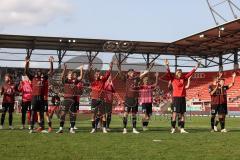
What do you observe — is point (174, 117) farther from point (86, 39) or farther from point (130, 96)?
point (86, 39)

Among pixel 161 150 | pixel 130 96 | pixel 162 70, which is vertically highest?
pixel 162 70

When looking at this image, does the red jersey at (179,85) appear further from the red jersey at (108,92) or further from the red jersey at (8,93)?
the red jersey at (8,93)

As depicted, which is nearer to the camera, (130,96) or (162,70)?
(130,96)

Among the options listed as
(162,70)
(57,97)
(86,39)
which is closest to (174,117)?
(57,97)

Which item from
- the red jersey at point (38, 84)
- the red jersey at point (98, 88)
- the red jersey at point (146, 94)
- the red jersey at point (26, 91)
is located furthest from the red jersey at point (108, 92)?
the red jersey at point (26, 91)

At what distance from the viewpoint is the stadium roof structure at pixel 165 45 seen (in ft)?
137

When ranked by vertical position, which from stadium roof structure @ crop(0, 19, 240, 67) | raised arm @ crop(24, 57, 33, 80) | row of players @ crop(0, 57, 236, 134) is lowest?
row of players @ crop(0, 57, 236, 134)

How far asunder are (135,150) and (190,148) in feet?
4.18

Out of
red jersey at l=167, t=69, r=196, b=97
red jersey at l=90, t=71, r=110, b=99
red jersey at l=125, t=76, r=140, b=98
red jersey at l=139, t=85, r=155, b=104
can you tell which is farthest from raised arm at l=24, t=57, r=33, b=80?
red jersey at l=167, t=69, r=196, b=97

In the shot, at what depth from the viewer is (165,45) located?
155ft

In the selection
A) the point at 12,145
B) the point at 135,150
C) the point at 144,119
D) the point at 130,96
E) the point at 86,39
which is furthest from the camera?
the point at 86,39

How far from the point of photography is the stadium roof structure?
41906 millimetres

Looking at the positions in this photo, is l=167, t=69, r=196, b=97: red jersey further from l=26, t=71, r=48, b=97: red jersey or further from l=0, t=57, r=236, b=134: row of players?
l=26, t=71, r=48, b=97: red jersey

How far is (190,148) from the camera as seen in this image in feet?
31.6
